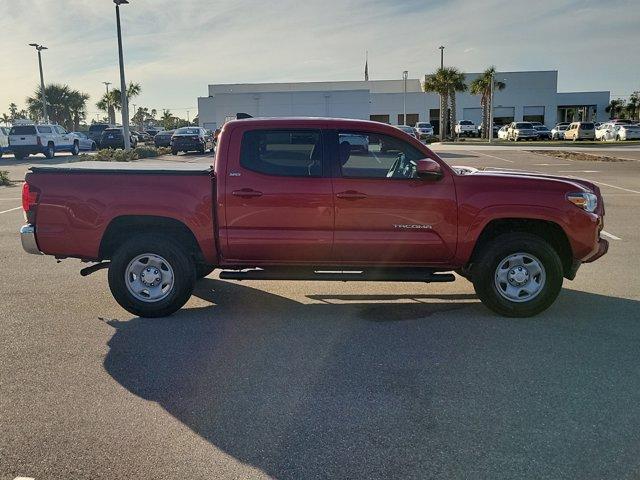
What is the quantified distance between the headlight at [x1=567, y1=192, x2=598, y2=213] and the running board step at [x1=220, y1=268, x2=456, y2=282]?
1348mm

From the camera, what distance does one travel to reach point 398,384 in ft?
13.8

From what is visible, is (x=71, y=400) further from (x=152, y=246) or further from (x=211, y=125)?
(x=211, y=125)

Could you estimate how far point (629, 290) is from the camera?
21.5 feet

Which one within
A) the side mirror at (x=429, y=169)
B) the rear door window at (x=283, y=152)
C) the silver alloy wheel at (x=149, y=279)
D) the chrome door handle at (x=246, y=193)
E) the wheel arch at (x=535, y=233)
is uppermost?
the rear door window at (x=283, y=152)

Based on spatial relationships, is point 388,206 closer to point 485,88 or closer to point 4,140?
point 4,140

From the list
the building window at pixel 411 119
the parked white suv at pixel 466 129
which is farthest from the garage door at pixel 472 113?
the parked white suv at pixel 466 129

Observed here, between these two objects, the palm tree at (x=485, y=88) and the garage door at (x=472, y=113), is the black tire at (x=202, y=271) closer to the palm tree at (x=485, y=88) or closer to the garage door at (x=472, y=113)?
the palm tree at (x=485, y=88)

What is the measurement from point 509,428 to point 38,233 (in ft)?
15.3

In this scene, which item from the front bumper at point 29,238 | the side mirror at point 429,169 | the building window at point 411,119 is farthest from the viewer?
the building window at point 411,119

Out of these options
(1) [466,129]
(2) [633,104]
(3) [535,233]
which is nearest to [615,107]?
(2) [633,104]

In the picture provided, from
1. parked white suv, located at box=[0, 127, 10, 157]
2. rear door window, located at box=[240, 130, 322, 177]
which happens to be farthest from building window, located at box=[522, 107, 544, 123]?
rear door window, located at box=[240, 130, 322, 177]

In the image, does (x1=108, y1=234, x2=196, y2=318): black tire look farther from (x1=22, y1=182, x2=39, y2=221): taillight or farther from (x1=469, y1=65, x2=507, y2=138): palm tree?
(x1=469, y1=65, x2=507, y2=138): palm tree

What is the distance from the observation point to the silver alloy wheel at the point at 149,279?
5746 millimetres

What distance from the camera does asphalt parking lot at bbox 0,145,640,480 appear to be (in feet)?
10.7
